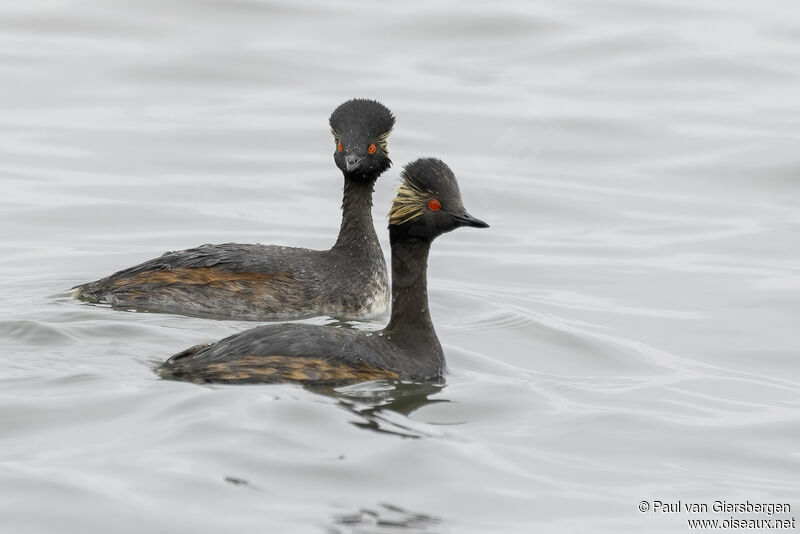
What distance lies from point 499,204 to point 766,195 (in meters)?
3.70

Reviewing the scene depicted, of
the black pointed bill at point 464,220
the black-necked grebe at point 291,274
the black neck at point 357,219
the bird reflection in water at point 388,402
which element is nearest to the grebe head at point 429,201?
the black pointed bill at point 464,220

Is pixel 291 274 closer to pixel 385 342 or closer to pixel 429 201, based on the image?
pixel 385 342

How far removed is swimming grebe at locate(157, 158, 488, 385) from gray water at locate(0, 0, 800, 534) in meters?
0.19

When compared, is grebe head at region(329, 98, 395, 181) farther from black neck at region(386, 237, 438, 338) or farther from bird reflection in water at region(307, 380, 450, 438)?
bird reflection in water at region(307, 380, 450, 438)

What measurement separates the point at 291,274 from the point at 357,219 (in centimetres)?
108

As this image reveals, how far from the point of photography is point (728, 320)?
1484cm

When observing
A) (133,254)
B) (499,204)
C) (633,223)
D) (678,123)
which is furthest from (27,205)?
(678,123)

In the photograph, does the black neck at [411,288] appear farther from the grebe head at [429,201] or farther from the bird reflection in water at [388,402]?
the bird reflection in water at [388,402]

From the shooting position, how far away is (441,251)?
17.5 meters

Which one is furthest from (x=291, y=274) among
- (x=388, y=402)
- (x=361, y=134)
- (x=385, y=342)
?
(x=388, y=402)

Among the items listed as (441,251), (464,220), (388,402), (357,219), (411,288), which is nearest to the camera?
(388,402)

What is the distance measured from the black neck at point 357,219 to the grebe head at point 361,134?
367mm

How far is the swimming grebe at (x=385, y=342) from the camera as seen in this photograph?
10711 millimetres

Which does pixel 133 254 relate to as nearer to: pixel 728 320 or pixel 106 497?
pixel 728 320
